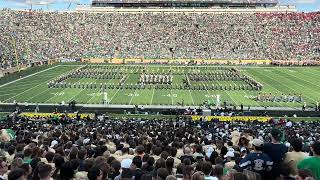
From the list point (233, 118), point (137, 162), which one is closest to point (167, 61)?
point (233, 118)

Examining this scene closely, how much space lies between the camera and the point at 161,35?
288ft

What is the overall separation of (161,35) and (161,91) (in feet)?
152

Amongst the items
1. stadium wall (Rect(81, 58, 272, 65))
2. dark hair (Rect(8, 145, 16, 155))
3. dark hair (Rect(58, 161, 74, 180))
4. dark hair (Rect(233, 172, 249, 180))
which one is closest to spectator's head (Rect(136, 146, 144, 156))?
dark hair (Rect(58, 161, 74, 180))

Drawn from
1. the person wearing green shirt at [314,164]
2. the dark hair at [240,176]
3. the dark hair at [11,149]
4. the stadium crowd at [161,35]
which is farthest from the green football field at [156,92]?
the dark hair at [240,176]

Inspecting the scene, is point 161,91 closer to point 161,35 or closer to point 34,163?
point 34,163

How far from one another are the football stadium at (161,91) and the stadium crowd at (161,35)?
23cm

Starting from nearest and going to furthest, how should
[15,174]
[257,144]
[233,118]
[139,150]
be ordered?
[15,174]
[257,144]
[139,150]
[233,118]

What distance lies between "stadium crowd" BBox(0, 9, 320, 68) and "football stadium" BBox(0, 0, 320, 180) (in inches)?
9.0

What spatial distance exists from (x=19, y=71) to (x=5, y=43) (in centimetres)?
1444

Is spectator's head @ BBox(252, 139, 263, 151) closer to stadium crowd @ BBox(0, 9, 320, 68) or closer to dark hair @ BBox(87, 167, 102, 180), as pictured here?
dark hair @ BBox(87, 167, 102, 180)

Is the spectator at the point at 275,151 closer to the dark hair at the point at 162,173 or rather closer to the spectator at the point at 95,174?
the dark hair at the point at 162,173

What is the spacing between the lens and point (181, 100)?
38219mm

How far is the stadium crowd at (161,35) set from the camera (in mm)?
77688

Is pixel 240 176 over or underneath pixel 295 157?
over
